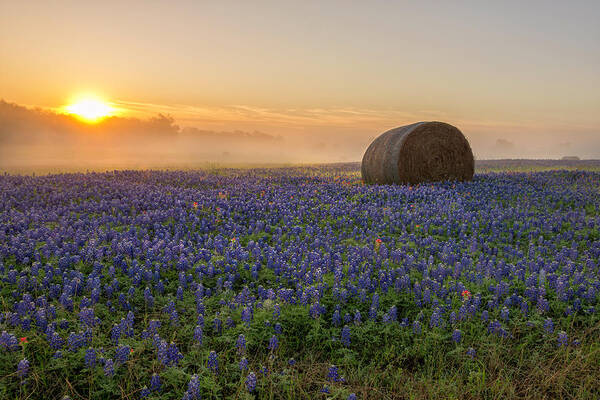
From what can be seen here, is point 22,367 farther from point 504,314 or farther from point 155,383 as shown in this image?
point 504,314

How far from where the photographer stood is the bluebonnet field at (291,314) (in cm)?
412

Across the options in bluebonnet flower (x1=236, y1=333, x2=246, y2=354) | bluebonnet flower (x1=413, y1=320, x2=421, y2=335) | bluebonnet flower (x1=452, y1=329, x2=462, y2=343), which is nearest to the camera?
bluebonnet flower (x1=236, y1=333, x2=246, y2=354)

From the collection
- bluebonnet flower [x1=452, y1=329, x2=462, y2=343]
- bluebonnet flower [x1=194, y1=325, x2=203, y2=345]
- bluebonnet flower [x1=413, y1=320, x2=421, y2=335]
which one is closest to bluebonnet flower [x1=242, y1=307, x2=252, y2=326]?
bluebonnet flower [x1=194, y1=325, x2=203, y2=345]

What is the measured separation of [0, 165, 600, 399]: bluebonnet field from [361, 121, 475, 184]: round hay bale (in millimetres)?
7687

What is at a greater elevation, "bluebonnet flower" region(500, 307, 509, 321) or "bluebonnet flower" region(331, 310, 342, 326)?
"bluebonnet flower" region(500, 307, 509, 321)

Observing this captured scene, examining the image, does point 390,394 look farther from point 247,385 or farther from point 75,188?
point 75,188

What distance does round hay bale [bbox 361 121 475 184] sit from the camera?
17.0 metres

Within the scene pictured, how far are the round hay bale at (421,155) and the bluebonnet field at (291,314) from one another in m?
7.69

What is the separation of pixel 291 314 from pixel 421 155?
13.5m

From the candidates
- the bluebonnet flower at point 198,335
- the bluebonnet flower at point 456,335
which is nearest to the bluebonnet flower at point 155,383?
the bluebonnet flower at point 198,335

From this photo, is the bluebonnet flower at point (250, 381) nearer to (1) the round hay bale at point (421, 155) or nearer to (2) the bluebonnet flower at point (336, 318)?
(2) the bluebonnet flower at point (336, 318)

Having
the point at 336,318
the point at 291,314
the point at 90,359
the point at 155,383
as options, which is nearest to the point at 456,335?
the point at 336,318

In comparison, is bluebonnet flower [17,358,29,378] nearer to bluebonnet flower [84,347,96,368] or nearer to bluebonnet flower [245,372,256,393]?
bluebonnet flower [84,347,96,368]

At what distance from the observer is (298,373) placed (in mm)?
4320
